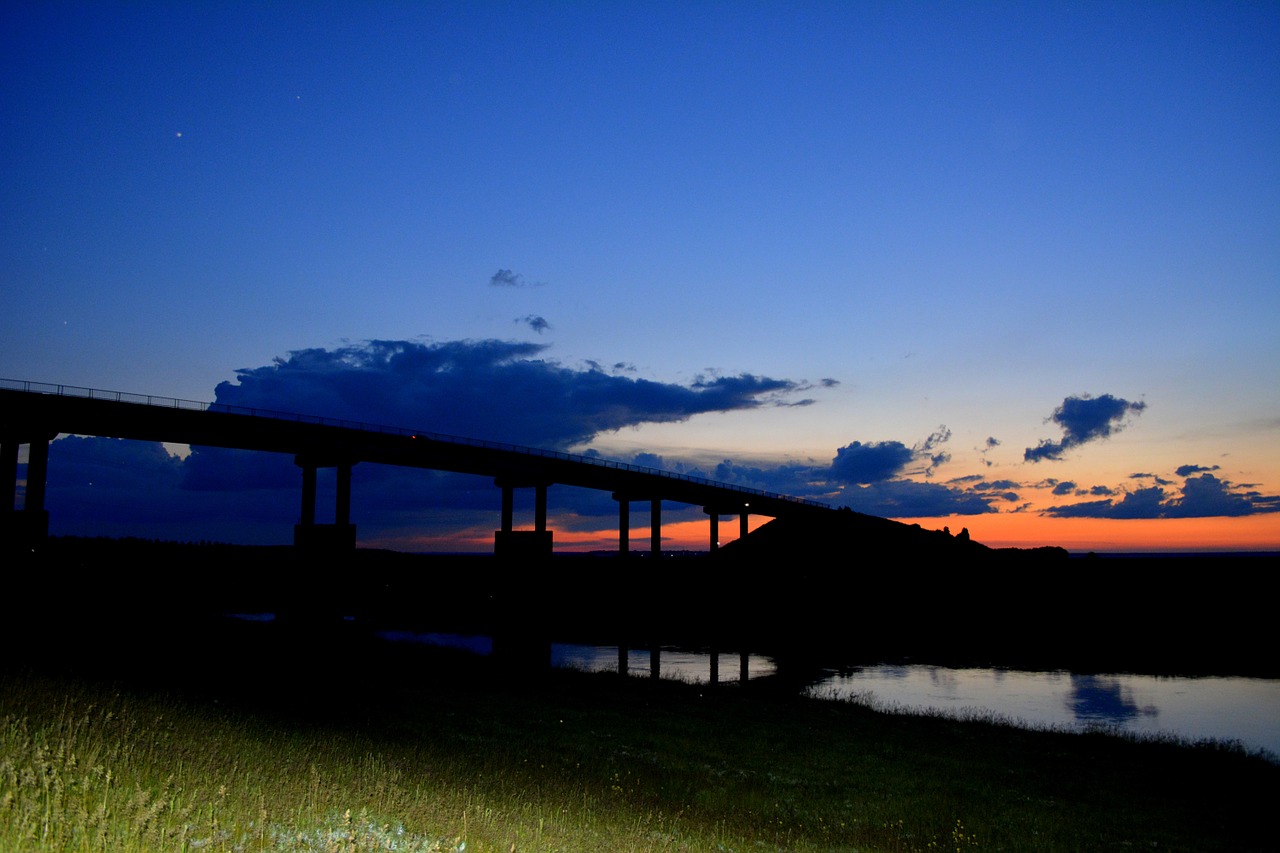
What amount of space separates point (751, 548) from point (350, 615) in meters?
66.7

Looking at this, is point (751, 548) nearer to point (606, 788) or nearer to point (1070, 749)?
point (1070, 749)

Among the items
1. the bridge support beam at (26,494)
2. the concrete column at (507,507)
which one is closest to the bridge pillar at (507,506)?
the concrete column at (507,507)

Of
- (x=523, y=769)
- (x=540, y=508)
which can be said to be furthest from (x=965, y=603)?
(x=523, y=769)

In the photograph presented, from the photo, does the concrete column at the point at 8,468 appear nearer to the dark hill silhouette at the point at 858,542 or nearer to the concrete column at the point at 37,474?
the concrete column at the point at 37,474

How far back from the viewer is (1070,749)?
28609 millimetres

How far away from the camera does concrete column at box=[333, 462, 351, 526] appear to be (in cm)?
7931

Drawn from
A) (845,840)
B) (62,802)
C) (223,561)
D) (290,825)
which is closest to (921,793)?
(845,840)

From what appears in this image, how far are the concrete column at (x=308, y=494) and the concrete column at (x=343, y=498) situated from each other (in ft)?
7.36

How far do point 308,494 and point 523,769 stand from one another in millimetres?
66559

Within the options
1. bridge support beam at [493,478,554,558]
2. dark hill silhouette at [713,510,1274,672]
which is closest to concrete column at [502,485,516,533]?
bridge support beam at [493,478,554,558]

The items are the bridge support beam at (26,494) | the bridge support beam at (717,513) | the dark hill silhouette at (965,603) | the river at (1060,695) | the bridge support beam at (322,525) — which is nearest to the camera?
the river at (1060,695)

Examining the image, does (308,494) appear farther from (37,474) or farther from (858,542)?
(858,542)

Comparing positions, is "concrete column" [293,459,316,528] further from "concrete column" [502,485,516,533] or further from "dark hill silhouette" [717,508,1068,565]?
"dark hill silhouette" [717,508,1068,565]

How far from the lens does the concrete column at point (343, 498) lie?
79312mm
